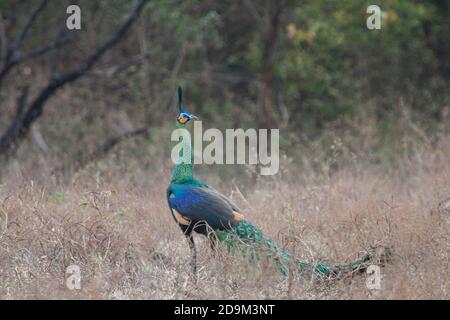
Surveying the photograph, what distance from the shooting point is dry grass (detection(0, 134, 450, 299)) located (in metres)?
4.82

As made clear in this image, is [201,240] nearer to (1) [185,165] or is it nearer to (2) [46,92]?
(1) [185,165]

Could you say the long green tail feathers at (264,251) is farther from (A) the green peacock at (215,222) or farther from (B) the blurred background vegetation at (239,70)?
(B) the blurred background vegetation at (239,70)

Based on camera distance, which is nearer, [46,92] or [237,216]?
[237,216]

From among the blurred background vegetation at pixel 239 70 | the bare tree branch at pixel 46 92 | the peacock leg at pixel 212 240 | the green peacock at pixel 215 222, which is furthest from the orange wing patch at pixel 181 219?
the blurred background vegetation at pixel 239 70

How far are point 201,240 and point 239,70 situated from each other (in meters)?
8.39

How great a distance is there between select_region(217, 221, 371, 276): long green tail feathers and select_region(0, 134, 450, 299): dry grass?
8 centimetres

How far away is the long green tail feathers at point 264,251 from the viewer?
5.02 metres

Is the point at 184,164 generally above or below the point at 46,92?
below

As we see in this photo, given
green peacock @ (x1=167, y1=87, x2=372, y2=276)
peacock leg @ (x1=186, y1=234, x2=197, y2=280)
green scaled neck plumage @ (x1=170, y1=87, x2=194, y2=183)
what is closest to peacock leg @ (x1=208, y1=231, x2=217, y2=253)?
green peacock @ (x1=167, y1=87, x2=372, y2=276)

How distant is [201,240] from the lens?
6117mm

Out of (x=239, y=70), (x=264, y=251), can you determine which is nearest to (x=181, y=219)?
(x=264, y=251)

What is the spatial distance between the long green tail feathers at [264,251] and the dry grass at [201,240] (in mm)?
82

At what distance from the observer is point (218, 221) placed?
547 centimetres
